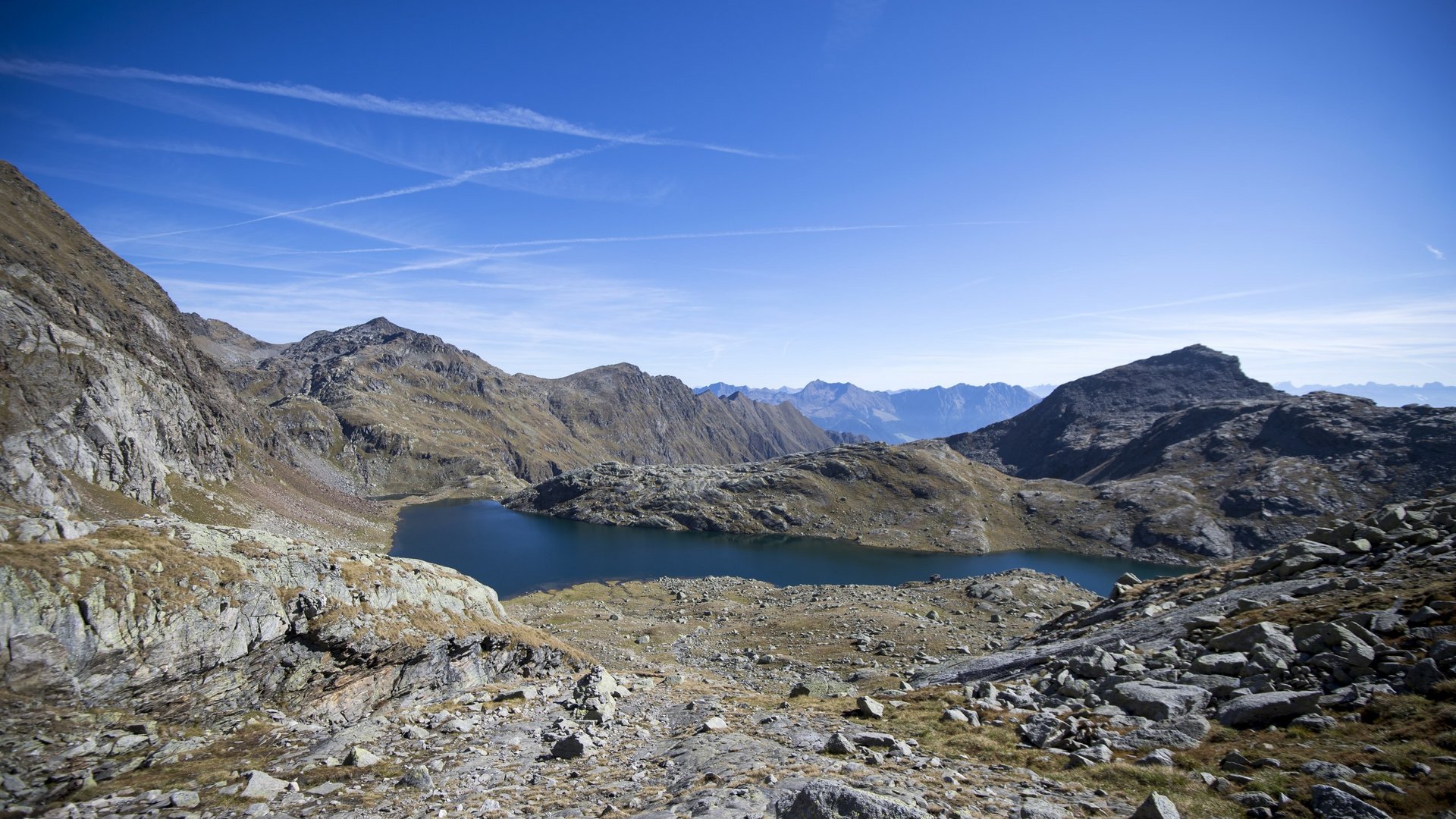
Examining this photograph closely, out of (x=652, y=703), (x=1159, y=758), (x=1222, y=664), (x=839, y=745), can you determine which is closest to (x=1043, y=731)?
(x=1159, y=758)

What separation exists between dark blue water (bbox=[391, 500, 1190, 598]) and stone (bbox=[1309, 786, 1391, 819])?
99.4 meters

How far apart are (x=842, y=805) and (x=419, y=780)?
11564mm

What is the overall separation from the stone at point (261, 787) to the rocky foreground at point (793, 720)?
0.23ft

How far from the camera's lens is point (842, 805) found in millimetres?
10203

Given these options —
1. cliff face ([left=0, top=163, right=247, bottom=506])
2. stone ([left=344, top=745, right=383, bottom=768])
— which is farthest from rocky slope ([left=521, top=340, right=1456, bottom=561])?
stone ([left=344, top=745, right=383, bottom=768])

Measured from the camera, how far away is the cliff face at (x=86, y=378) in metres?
75.9

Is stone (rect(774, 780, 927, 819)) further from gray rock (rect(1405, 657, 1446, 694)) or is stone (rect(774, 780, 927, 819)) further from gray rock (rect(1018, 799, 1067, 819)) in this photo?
gray rock (rect(1405, 657, 1446, 694))

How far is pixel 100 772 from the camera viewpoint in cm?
1400

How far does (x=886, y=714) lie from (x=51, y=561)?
26.9m

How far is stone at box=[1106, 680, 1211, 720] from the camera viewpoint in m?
15.8

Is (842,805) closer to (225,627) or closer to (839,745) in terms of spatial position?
(839,745)

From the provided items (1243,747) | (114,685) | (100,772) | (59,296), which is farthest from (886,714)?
(59,296)

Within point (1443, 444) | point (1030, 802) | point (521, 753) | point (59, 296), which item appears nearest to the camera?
point (1030, 802)

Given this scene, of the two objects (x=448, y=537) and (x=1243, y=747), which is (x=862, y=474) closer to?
(x=448, y=537)
